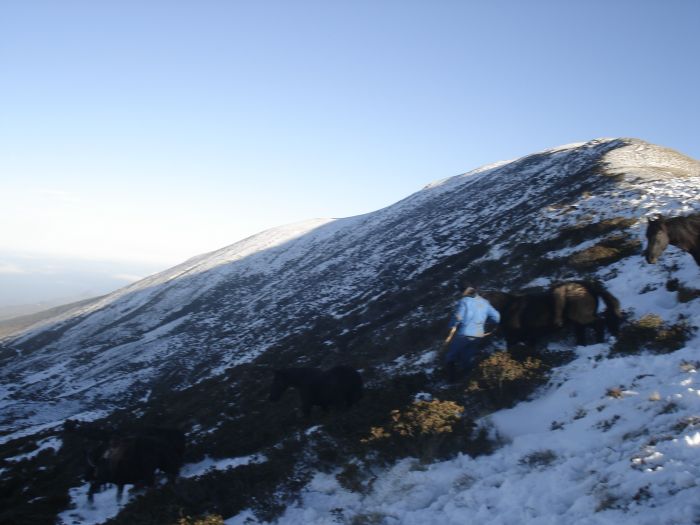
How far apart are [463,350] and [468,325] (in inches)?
31.5

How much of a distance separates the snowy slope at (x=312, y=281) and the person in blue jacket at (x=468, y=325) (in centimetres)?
1194

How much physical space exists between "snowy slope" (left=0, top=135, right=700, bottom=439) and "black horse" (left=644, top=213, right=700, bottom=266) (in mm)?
8067

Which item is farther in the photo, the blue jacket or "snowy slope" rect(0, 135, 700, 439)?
"snowy slope" rect(0, 135, 700, 439)

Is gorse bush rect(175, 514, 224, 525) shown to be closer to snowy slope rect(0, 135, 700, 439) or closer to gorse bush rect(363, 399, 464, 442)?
gorse bush rect(363, 399, 464, 442)

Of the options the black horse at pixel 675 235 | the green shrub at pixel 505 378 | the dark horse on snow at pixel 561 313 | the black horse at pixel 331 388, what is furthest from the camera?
the black horse at pixel 331 388

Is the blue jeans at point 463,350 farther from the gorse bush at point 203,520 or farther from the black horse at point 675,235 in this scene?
the gorse bush at point 203,520

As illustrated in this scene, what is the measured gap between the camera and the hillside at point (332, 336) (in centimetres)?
921

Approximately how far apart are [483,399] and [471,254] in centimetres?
1823

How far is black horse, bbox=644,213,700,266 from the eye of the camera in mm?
11656

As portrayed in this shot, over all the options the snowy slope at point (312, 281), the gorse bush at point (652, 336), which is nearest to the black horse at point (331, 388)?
the gorse bush at point (652, 336)

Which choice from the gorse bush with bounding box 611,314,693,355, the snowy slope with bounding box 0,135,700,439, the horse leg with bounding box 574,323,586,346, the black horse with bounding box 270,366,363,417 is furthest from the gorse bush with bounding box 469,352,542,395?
the snowy slope with bounding box 0,135,700,439

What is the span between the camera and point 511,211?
34156mm

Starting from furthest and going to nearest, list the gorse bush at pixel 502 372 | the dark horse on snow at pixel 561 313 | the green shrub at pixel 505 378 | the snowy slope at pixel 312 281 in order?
the snowy slope at pixel 312 281, the dark horse on snow at pixel 561 313, the gorse bush at pixel 502 372, the green shrub at pixel 505 378

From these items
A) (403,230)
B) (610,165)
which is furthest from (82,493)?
(403,230)
